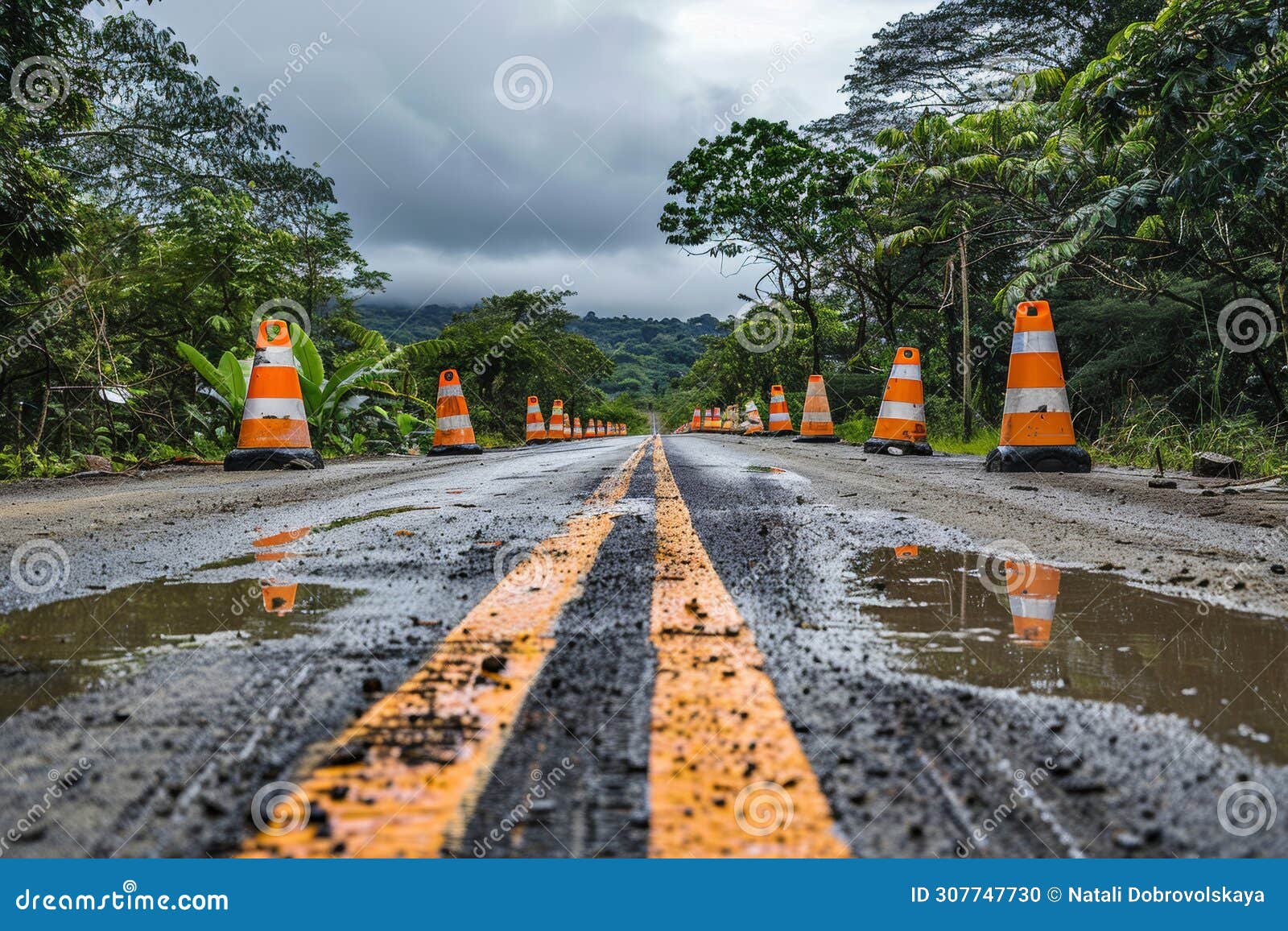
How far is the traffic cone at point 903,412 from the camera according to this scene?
9.19 metres

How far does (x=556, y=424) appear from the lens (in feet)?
80.1

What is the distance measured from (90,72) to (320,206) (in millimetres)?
13142

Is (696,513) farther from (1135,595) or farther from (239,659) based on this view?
(239,659)

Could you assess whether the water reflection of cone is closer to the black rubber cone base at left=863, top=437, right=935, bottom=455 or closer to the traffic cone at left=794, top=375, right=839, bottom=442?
the black rubber cone base at left=863, top=437, right=935, bottom=455

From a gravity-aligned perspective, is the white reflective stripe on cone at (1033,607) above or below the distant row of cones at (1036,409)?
below

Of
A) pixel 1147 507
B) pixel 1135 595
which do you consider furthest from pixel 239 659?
pixel 1147 507

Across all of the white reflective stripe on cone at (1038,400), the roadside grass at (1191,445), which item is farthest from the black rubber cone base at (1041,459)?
the roadside grass at (1191,445)
